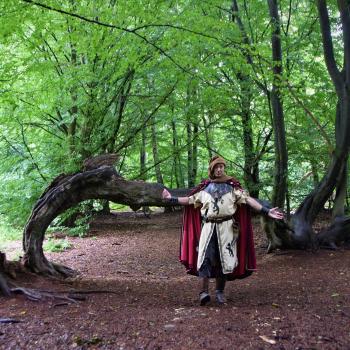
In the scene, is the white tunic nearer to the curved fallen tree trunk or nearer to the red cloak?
the red cloak

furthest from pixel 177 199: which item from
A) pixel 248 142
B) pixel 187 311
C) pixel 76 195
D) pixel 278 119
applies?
pixel 248 142

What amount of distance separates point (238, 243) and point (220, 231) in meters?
0.40

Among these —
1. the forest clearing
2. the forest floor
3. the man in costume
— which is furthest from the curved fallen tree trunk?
the man in costume

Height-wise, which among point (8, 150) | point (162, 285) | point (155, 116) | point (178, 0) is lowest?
point (162, 285)

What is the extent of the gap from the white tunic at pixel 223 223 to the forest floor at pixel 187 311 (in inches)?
21.9

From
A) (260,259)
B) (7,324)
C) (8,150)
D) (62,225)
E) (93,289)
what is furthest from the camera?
(62,225)

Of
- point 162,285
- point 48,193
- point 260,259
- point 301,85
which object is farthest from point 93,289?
point 301,85

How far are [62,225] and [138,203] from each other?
7.32 meters

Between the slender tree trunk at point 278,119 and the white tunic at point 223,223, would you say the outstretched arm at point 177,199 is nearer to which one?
the white tunic at point 223,223

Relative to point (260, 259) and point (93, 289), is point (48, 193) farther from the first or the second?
point (260, 259)

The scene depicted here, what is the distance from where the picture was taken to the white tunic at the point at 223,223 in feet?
16.9

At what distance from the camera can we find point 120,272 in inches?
310

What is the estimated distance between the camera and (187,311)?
455 centimetres

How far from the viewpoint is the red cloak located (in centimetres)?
537
